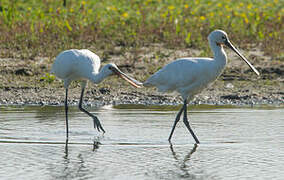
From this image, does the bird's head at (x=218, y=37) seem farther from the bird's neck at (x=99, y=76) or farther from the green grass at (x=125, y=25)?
the green grass at (x=125, y=25)

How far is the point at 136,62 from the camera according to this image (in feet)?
43.6

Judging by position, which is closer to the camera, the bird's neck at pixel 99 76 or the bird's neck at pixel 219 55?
the bird's neck at pixel 219 55

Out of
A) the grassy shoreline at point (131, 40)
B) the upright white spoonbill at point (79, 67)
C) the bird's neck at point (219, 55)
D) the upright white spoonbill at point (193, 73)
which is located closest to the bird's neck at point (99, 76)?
the upright white spoonbill at point (79, 67)

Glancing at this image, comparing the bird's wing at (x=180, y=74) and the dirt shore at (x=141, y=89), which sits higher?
the bird's wing at (x=180, y=74)

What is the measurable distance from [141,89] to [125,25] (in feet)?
12.0

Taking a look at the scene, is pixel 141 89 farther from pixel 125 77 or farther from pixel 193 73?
pixel 193 73

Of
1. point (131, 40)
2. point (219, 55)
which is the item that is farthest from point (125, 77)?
point (131, 40)

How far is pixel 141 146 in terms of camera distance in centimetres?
762

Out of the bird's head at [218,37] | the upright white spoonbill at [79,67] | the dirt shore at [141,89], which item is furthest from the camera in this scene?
the dirt shore at [141,89]

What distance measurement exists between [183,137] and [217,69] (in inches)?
36.4

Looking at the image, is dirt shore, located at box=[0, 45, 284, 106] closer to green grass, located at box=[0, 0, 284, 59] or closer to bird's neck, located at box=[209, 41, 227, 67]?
green grass, located at box=[0, 0, 284, 59]

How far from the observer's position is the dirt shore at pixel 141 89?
11328mm

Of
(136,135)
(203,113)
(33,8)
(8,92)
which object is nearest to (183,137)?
(136,135)

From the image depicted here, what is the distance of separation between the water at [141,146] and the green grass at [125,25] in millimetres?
3883
